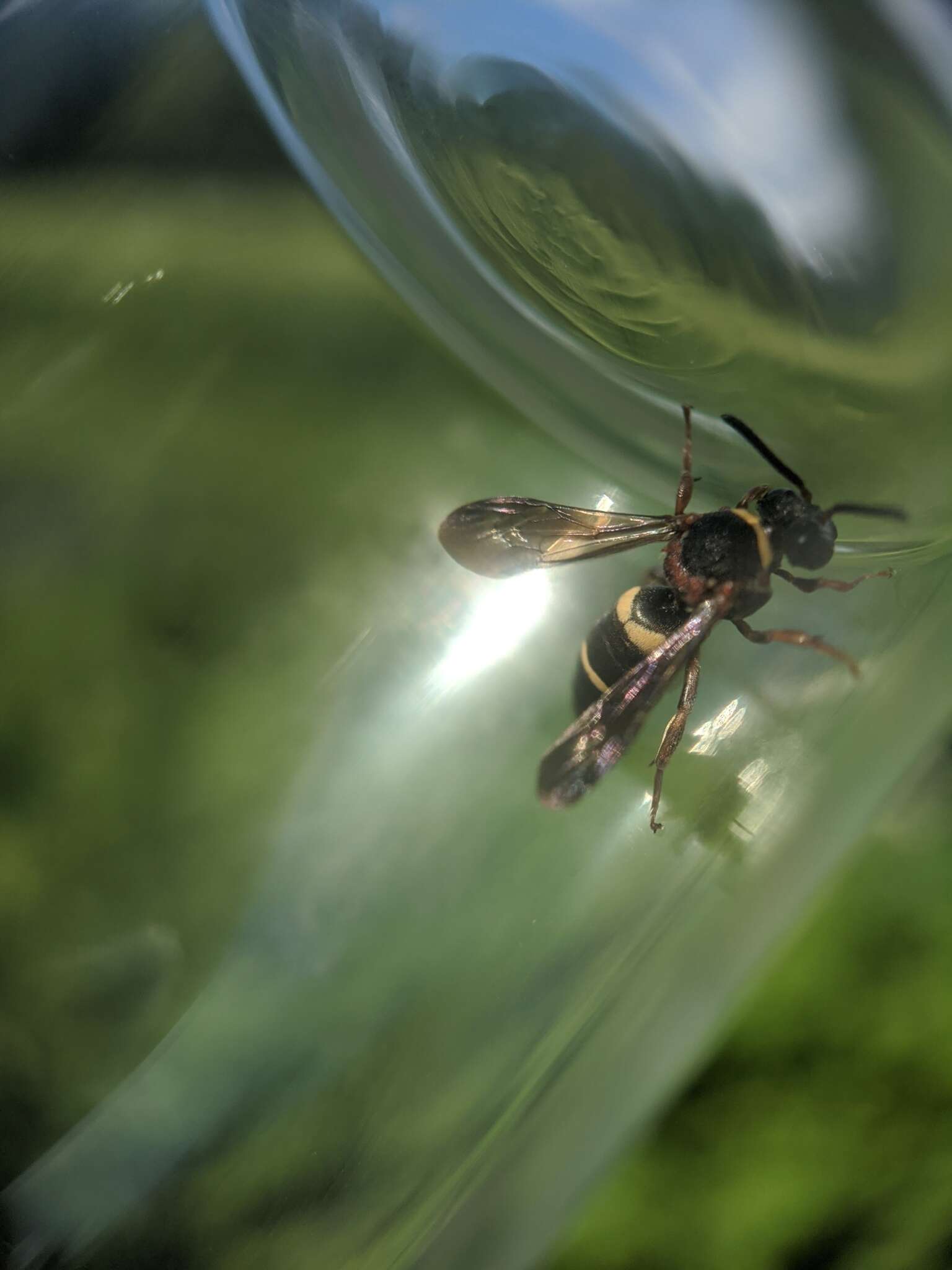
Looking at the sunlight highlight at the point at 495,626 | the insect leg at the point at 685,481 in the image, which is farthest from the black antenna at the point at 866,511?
the sunlight highlight at the point at 495,626

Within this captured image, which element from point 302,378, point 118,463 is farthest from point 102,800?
point 302,378

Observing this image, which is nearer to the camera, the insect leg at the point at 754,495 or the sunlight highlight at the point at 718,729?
the sunlight highlight at the point at 718,729

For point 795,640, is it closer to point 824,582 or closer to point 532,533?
point 824,582

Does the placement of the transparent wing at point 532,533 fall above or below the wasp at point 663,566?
above

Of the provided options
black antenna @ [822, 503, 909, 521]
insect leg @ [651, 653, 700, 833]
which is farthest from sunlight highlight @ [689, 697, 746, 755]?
black antenna @ [822, 503, 909, 521]

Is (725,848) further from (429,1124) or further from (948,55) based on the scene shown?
(948,55)

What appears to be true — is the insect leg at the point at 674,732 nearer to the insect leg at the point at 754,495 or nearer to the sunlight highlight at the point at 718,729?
the sunlight highlight at the point at 718,729

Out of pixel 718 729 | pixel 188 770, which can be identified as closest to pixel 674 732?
pixel 718 729
